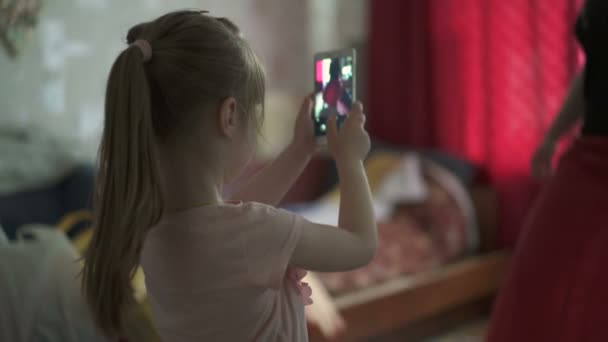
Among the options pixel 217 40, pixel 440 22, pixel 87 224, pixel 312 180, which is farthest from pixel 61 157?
pixel 217 40

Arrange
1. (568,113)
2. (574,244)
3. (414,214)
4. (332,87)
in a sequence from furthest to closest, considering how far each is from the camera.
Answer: (414,214) < (568,113) < (574,244) < (332,87)

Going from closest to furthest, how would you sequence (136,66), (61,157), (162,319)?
(136,66)
(162,319)
(61,157)

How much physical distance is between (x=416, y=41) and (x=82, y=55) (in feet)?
5.26

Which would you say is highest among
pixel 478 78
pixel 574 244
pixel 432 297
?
pixel 574 244

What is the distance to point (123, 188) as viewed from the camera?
0.90 m

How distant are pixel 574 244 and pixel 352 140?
2.11 feet

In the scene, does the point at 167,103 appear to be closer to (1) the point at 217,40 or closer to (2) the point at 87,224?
(1) the point at 217,40

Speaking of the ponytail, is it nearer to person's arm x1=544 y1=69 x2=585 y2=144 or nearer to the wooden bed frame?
person's arm x1=544 y1=69 x2=585 y2=144

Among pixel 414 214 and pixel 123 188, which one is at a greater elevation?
pixel 123 188

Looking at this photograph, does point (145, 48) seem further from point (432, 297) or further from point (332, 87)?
point (432, 297)

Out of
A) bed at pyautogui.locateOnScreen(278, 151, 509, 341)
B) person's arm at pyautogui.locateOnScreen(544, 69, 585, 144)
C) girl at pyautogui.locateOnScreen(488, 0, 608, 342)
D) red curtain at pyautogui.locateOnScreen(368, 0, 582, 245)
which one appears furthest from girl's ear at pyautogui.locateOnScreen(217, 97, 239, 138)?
red curtain at pyautogui.locateOnScreen(368, 0, 582, 245)

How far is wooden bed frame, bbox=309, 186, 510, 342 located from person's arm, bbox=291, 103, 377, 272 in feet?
3.81

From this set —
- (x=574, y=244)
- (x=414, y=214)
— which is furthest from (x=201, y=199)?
(x=414, y=214)

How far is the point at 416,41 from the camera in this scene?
3287 mm
